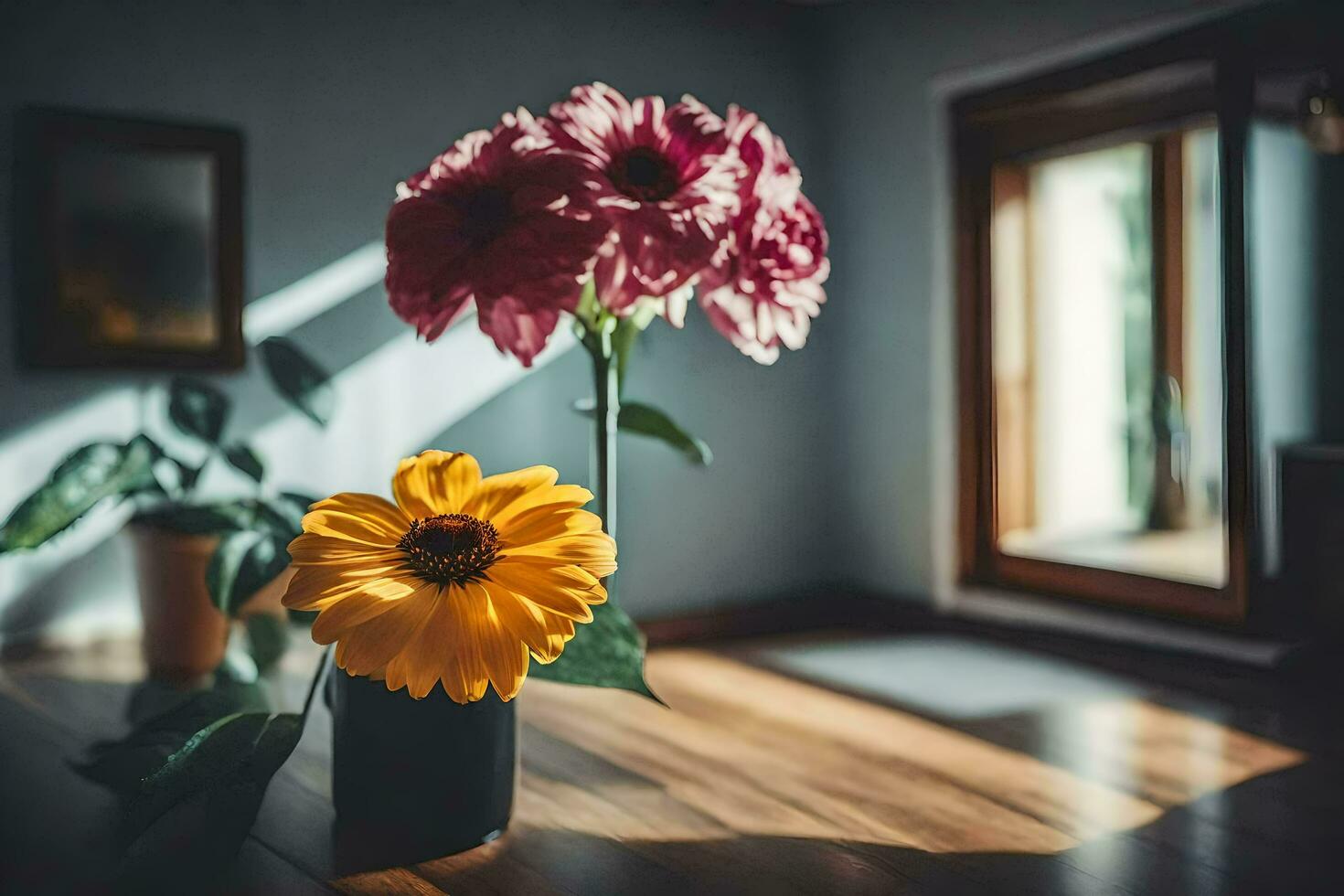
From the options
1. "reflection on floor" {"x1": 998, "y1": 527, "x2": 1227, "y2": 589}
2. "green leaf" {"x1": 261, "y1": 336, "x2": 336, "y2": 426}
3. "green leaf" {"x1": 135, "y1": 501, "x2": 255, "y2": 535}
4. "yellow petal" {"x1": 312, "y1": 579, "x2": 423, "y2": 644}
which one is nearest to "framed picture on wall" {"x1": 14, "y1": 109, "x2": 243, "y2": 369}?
"green leaf" {"x1": 261, "y1": 336, "x2": 336, "y2": 426}

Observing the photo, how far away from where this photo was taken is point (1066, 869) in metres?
1.72

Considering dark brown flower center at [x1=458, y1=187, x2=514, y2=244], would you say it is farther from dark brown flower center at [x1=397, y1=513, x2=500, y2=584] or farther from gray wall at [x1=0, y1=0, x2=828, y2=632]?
gray wall at [x1=0, y1=0, x2=828, y2=632]

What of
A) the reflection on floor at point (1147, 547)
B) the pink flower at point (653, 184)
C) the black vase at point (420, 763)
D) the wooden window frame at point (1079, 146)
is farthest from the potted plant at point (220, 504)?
the reflection on floor at point (1147, 547)

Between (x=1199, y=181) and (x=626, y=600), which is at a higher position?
(x=1199, y=181)

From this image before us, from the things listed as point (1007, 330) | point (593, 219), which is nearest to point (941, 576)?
point (1007, 330)

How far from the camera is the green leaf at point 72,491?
57.1 inches

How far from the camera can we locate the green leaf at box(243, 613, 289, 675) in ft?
4.69

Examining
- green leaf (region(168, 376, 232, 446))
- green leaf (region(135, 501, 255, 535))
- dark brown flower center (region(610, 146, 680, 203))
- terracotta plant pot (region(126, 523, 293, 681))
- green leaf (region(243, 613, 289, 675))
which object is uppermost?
dark brown flower center (region(610, 146, 680, 203))

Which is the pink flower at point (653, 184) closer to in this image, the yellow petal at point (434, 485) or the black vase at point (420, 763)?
the yellow petal at point (434, 485)

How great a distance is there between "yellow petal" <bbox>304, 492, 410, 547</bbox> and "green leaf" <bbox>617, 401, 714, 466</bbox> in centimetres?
25

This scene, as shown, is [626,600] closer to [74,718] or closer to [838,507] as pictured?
[838,507]

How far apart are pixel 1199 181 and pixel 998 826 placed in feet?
16.1

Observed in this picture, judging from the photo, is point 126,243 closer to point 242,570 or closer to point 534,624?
point 242,570

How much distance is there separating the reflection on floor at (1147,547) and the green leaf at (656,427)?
3296 millimetres
